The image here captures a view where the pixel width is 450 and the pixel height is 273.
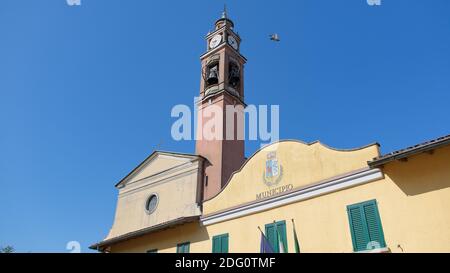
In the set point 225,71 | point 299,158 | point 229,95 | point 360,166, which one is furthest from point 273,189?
point 225,71

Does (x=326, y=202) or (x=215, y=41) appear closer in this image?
(x=326, y=202)

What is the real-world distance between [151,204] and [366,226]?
11.5 meters

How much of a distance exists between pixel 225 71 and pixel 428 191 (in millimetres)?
15645

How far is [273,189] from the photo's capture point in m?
14.8

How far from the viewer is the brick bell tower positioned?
19938 mm

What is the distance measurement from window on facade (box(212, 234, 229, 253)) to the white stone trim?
69cm

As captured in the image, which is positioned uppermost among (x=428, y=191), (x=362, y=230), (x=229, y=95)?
(x=229, y=95)

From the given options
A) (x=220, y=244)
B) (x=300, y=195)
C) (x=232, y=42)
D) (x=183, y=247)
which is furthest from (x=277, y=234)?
(x=232, y=42)

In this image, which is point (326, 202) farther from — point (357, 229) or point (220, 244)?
point (220, 244)

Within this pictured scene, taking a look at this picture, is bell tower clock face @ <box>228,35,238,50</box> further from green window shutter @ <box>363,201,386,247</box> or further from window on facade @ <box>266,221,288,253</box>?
green window shutter @ <box>363,201,386,247</box>

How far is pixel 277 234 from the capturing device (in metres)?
13.8

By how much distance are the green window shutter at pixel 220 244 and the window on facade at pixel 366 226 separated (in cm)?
510

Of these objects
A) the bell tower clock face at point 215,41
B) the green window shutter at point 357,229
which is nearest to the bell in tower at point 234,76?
the bell tower clock face at point 215,41
